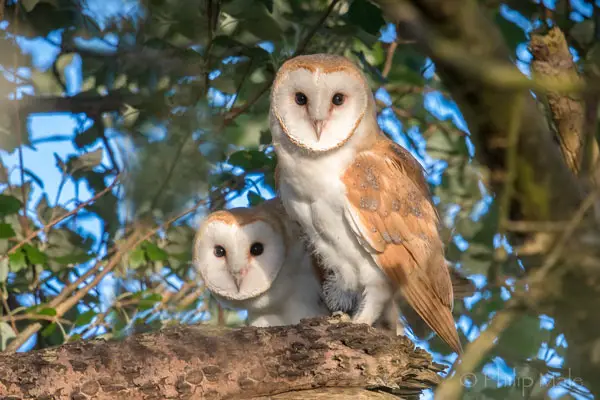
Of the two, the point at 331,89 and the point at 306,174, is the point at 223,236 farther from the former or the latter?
the point at 331,89

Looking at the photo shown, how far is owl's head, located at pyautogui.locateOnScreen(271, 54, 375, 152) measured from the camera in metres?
2.51

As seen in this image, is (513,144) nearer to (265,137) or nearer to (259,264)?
(259,264)

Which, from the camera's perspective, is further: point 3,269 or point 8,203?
point 3,269


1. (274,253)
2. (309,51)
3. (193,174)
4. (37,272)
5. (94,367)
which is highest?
(309,51)

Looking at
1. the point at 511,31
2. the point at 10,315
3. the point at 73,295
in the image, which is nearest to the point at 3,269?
the point at 10,315

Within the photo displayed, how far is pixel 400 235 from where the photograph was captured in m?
2.62

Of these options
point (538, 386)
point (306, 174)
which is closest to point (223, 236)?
point (306, 174)

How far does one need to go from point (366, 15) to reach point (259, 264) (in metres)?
0.85

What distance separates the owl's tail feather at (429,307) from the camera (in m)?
2.58

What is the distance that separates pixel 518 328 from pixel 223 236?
1200mm

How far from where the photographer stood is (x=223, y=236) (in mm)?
2850

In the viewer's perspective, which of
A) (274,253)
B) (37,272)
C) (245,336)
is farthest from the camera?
(37,272)

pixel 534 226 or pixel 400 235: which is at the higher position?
pixel 534 226

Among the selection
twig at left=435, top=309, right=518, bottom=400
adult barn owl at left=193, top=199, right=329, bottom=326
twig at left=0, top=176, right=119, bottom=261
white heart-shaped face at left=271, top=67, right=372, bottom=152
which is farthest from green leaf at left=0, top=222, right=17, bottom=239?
twig at left=435, top=309, right=518, bottom=400
